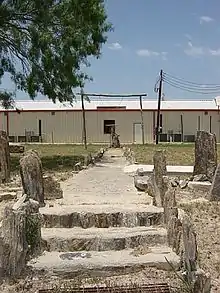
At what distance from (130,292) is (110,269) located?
0.53 m

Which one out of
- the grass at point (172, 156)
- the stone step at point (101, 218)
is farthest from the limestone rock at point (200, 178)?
the grass at point (172, 156)

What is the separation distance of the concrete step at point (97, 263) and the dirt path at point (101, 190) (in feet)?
7.95

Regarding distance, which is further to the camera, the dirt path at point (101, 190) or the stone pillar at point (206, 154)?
the stone pillar at point (206, 154)

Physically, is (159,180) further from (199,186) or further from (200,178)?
(200,178)

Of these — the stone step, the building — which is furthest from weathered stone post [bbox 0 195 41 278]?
the building

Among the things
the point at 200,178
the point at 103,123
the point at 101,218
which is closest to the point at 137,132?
the point at 103,123

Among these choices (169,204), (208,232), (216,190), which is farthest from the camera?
(216,190)

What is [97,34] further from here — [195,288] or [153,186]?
[195,288]

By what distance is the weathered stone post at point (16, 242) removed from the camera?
5.86m

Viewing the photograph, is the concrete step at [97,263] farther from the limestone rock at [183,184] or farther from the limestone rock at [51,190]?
the limestone rock at [183,184]

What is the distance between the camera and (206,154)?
41.9ft

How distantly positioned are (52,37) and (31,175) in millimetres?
12094

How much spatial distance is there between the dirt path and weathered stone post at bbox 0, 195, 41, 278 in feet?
7.49

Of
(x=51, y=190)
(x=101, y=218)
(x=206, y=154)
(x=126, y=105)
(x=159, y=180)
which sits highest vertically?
(x=126, y=105)
